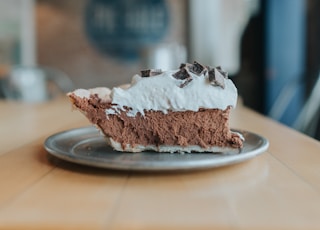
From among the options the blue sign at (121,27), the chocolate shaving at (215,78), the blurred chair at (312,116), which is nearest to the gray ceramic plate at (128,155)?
the chocolate shaving at (215,78)

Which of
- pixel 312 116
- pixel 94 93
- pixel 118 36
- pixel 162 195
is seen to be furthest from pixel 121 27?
pixel 162 195

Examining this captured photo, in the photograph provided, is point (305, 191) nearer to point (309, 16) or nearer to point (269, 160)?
point (269, 160)

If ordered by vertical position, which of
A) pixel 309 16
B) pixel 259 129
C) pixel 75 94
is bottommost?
pixel 259 129

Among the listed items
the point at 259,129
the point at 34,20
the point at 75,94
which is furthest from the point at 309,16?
the point at 75,94

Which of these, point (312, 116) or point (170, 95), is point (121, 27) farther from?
point (170, 95)

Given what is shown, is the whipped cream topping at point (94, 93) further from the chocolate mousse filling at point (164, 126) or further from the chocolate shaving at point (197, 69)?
the chocolate shaving at point (197, 69)

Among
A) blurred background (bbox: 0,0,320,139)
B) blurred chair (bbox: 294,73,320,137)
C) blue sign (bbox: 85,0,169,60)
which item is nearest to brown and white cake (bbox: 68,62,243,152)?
blurred chair (bbox: 294,73,320,137)

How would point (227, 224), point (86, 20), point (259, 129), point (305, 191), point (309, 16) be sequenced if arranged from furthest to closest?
point (86, 20) < point (309, 16) < point (259, 129) < point (305, 191) < point (227, 224)
